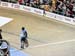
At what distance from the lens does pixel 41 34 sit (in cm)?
2253

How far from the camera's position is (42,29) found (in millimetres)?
23688

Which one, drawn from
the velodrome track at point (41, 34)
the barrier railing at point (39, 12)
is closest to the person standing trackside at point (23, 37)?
the velodrome track at point (41, 34)

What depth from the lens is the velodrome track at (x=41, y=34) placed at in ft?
62.5

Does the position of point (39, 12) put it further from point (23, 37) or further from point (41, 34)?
point (23, 37)

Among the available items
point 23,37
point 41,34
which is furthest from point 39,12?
point 23,37

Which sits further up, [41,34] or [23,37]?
[23,37]

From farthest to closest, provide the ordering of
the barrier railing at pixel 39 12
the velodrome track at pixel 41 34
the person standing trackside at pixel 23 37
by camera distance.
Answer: the barrier railing at pixel 39 12
the velodrome track at pixel 41 34
the person standing trackside at pixel 23 37

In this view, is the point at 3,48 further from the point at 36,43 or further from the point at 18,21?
the point at 18,21

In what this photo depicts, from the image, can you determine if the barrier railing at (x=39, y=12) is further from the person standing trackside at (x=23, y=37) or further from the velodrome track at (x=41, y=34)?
the person standing trackside at (x=23, y=37)

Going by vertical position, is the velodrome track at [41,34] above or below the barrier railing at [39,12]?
below

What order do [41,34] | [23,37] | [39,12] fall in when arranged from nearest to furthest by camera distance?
[23,37] → [41,34] → [39,12]

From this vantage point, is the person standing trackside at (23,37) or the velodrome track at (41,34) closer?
the person standing trackside at (23,37)

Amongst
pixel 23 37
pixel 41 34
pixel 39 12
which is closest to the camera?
pixel 23 37

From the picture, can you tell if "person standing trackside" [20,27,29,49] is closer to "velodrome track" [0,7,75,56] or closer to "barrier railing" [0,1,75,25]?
"velodrome track" [0,7,75,56]
